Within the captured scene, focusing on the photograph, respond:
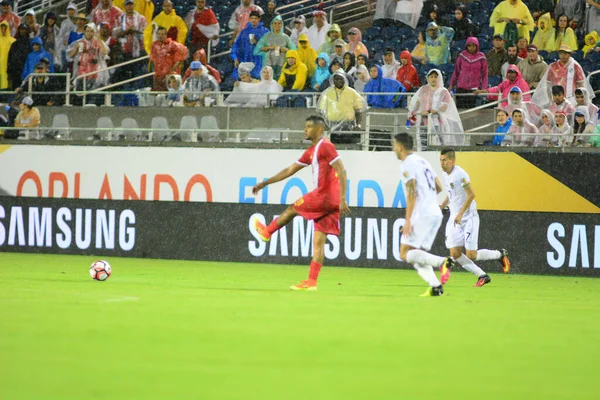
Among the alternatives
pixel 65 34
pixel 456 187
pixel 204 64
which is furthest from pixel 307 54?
pixel 456 187

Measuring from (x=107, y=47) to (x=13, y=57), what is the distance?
225cm

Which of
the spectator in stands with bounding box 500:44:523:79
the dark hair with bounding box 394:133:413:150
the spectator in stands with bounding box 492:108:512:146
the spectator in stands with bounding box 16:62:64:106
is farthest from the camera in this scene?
the spectator in stands with bounding box 16:62:64:106

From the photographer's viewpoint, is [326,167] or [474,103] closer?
[326,167]

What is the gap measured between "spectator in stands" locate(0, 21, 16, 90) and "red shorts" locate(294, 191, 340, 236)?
1361 cm

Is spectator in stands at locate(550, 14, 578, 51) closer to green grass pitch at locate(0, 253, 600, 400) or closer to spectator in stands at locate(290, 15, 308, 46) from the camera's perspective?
spectator in stands at locate(290, 15, 308, 46)

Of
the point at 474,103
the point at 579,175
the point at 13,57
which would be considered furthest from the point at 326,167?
the point at 13,57

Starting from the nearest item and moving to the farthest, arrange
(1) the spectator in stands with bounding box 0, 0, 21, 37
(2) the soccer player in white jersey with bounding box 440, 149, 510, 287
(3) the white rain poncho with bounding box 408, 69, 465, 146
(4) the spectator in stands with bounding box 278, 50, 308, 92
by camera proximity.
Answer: (2) the soccer player in white jersey with bounding box 440, 149, 510, 287, (3) the white rain poncho with bounding box 408, 69, 465, 146, (4) the spectator in stands with bounding box 278, 50, 308, 92, (1) the spectator in stands with bounding box 0, 0, 21, 37

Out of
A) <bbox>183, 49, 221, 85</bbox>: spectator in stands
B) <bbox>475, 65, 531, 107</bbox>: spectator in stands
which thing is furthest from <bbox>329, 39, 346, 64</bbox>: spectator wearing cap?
<bbox>475, 65, 531, 107</bbox>: spectator in stands

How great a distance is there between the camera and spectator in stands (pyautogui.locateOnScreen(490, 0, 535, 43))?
21.9 metres

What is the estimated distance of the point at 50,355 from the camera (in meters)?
7.17

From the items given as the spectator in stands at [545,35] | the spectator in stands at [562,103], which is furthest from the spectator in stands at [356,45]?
the spectator in stands at [562,103]

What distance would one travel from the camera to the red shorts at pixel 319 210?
533 inches

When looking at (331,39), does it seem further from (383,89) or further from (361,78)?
(383,89)

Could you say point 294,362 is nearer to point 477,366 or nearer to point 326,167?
point 477,366
